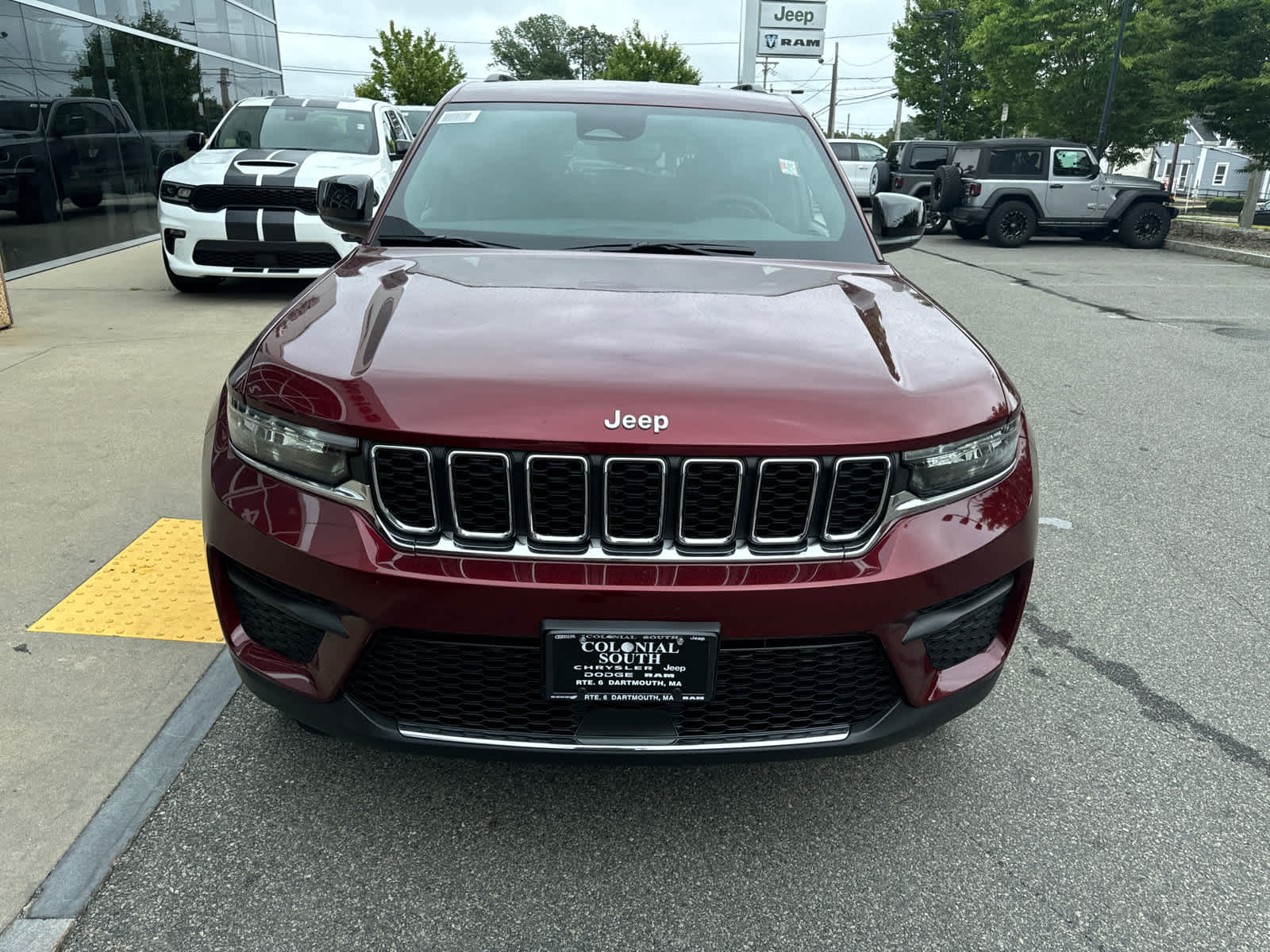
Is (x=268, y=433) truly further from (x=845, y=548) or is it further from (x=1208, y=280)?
(x=1208, y=280)

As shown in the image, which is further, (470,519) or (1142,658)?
(1142,658)

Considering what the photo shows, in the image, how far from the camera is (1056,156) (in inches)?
659

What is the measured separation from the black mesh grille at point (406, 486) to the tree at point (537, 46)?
101060 mm

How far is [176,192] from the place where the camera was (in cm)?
850

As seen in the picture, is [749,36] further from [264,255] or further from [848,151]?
[264,255]

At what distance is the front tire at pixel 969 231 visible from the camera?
17906mm

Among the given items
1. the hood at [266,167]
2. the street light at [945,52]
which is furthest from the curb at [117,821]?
the street light at [945,52]

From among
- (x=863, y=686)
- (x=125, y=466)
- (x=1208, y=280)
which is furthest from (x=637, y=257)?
(x=1208, y=280)

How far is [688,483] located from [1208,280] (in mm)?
13849

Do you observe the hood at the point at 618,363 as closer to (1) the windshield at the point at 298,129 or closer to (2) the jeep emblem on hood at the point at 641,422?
(2) the jeep emblem on hood at the point at 641,422

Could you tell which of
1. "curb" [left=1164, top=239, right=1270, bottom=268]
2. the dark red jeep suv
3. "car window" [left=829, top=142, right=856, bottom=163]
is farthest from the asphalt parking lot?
"car window" [left=829, top=142, right=856, bottom=163]

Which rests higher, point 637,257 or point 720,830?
point 637,257

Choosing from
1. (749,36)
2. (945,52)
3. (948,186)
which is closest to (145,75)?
(948,186)

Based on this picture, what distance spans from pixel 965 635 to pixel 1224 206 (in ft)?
177
